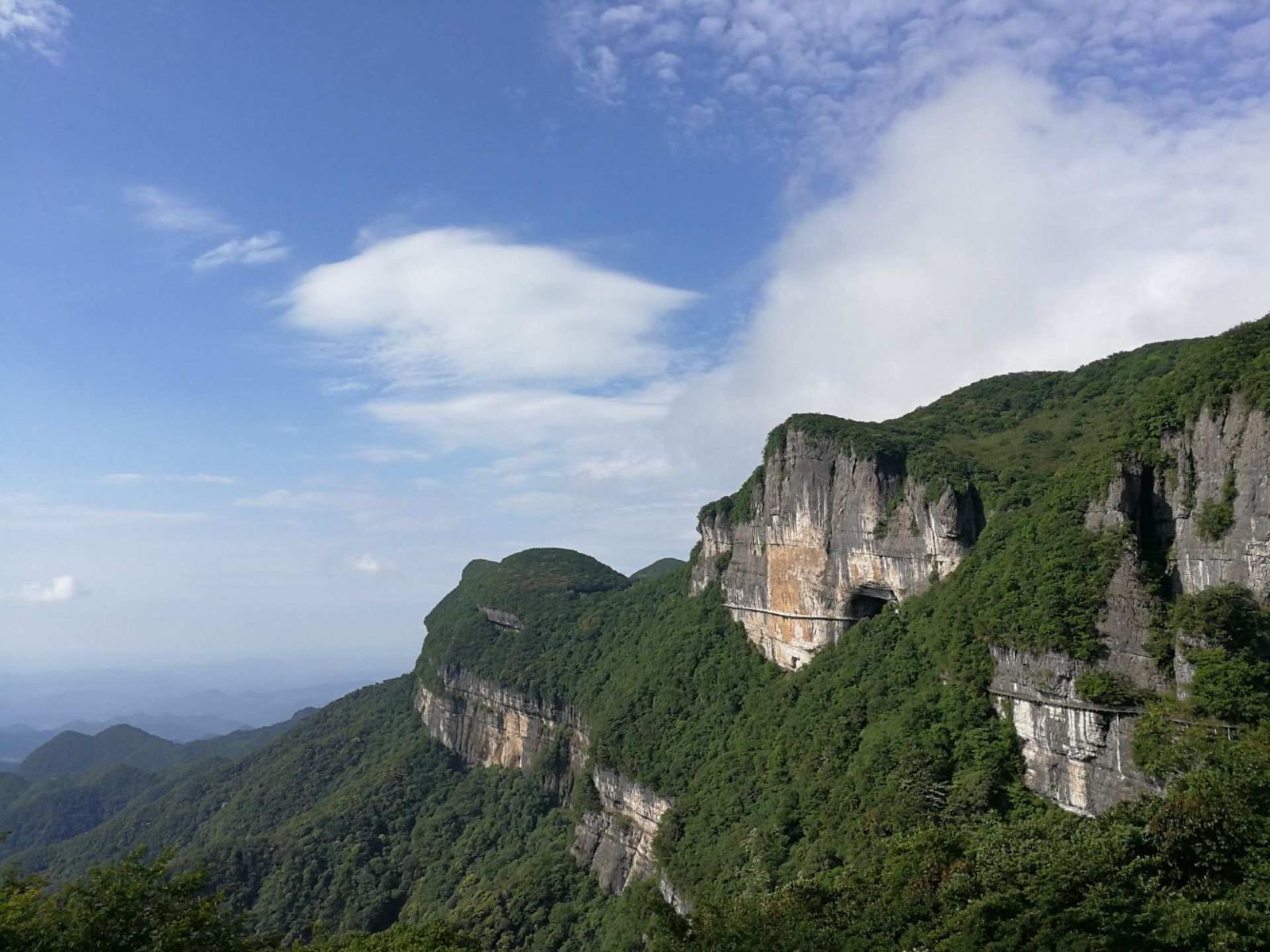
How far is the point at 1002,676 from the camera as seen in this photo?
38125 millimetres

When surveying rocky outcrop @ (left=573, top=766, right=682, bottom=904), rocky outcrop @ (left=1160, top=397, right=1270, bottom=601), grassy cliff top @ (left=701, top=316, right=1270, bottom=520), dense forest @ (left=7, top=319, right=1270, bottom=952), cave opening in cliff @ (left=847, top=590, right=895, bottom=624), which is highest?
grassy cliff top @ (left=701, top=316, right=1270, bottom=520)

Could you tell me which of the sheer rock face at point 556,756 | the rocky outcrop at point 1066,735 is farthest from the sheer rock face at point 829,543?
the sheer rock face at point 556,756

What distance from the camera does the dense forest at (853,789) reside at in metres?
24.4

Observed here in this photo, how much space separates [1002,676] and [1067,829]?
974 cm

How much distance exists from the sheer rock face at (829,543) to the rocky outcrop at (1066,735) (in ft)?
40.6

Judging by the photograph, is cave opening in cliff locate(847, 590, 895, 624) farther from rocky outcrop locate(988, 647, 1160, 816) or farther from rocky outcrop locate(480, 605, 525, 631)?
rocky outcrop locate(480, 605, 525, 631)

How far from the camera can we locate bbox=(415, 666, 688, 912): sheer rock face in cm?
6150

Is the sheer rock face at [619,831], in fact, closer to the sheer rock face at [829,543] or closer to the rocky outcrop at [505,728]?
the rocky outcrop at [505,728]

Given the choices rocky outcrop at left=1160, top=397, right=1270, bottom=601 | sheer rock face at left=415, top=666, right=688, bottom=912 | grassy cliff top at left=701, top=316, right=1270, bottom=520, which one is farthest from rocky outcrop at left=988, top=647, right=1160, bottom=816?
sheer rock face at left=415, top=666, right=688, bottom=912

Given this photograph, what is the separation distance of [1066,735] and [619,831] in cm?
4083

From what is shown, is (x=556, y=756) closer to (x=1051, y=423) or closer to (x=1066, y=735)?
(x=1051, y=423)

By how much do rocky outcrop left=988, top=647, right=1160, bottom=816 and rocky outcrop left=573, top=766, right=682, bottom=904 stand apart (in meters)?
28.4

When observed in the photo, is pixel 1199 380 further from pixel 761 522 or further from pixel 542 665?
pixel 542 665

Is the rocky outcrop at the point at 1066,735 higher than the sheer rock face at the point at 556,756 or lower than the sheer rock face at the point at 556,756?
higher
